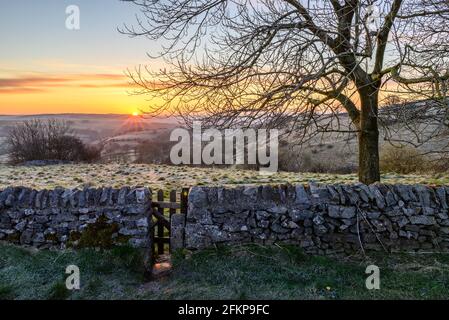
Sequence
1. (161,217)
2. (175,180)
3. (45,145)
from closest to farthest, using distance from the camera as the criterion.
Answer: (161,217) → (175,180) → (45,145)

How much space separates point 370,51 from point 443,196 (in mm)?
2616

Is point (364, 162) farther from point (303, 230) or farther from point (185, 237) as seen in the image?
point (185, 237)

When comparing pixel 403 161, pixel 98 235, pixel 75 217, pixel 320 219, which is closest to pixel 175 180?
pixel 75 217

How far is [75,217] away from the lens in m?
6.12

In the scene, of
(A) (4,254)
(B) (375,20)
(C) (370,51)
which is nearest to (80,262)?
(A) (4,254)

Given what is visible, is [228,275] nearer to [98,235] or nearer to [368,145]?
[98,235]

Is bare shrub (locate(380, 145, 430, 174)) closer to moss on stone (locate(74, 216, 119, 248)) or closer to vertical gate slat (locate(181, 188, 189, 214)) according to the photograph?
vertical gate slat (locate(181, 188, 189, 214))

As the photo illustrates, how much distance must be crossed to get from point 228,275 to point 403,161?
13663 mm

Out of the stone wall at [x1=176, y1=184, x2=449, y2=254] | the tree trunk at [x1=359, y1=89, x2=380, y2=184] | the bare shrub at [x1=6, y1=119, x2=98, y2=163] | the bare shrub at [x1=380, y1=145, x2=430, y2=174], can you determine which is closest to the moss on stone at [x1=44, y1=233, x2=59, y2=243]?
the stone wall at [x1=176, y1=184, x2=449, y2=254]

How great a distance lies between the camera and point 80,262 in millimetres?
5668

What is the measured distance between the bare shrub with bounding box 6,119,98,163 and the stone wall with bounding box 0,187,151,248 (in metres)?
21.8

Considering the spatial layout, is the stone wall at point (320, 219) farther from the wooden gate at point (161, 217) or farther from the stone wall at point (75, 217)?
the stone wall at point (75, 217)

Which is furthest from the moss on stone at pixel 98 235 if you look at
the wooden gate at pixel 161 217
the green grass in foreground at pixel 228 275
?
the wooden gate at pixel 161 217

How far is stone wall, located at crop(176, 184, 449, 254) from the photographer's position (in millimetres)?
5898
